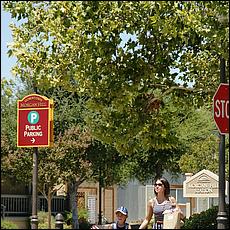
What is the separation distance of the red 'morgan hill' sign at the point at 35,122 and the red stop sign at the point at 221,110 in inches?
204

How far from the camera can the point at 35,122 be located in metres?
15.8

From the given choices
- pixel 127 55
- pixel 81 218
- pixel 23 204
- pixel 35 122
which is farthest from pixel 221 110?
pixel 81 218

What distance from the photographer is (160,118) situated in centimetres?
1570

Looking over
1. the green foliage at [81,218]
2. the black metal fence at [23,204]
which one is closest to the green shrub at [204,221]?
the black metal fence at [23,204]

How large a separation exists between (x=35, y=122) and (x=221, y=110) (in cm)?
579

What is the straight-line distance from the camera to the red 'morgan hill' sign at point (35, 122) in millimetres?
15531

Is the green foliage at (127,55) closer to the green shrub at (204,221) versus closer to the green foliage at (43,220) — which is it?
the green shrub at (204,221)

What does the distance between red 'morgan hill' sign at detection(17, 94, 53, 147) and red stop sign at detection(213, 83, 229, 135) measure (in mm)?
5185

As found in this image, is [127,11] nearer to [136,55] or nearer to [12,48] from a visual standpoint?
[136,55]

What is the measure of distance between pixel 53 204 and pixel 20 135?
23.1 metres

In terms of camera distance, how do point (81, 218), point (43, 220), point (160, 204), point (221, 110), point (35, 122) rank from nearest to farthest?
point (221, 110) → point (160, 204) → point (35, 122) → point (43, 220) → point (81, 218)

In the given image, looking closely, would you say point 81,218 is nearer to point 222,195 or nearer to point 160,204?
point 222,195

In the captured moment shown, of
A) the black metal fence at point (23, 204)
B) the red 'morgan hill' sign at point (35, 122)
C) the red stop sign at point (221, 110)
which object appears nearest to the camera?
the red stop sign at point (221, 110)

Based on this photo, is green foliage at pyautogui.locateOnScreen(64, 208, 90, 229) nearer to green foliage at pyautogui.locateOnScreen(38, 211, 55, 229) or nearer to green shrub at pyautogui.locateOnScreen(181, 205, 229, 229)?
green foliage at pyautogui.locateOnScreen(38, 211, 55, 229)
